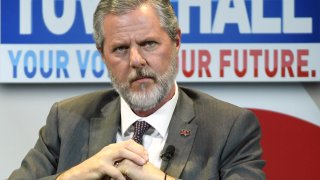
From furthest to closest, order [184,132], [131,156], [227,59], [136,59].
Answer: [227,59] < [184,132] < [136,59] < [131,156]

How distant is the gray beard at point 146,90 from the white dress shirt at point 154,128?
67mm

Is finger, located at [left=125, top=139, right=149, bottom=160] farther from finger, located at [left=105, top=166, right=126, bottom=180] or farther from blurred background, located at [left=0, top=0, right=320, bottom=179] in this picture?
blurred background, located at [left=0, top=0, right=320, bottom=179]

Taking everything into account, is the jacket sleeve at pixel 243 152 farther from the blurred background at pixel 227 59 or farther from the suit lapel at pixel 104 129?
the blurred background at pixel 227 59

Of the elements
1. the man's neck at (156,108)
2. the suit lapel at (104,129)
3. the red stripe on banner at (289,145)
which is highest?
the man's neck at (156,108)

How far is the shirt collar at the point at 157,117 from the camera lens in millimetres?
2082

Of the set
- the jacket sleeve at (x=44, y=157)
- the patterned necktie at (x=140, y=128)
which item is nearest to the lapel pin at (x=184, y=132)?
the patterned necktie at (x=140, y=128)

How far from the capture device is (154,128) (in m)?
2.08

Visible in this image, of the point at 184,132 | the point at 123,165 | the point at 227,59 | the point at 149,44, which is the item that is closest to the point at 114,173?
the point at 123,165

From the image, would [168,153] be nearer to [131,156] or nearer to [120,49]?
[131,156]

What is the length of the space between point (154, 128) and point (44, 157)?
0.40 meters

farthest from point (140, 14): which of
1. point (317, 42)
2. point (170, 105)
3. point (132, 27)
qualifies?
point (317, 42)

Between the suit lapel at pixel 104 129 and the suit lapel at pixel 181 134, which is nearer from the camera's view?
the suit lapel at pixel 181 134

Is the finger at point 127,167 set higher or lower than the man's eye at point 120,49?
lower

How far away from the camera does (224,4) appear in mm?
2809
